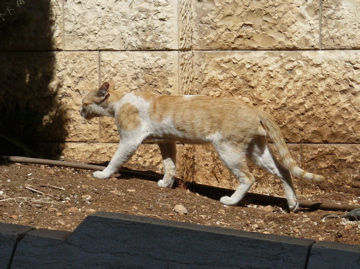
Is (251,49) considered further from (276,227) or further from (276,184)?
(276,227)

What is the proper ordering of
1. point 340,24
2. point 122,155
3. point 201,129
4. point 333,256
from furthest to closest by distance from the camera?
point 340,24 → point 122,155 → point 201,129 → point 333,256

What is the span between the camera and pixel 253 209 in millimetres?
6230

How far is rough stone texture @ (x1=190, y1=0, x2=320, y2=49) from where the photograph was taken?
699 cm

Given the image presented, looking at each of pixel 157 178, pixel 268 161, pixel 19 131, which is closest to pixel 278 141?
pixel 268 161

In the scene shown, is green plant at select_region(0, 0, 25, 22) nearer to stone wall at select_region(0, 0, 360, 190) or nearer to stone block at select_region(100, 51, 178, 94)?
stone wall at select_region(0, 0, 360, 190)

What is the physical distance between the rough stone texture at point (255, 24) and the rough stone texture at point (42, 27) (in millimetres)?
1659

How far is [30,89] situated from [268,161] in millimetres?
3171

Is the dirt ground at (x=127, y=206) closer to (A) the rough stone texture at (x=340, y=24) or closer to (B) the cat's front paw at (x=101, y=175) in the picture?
(B) the cat's front paw at (x=101, y=175)

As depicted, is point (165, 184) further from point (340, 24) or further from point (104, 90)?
point (340, 24)

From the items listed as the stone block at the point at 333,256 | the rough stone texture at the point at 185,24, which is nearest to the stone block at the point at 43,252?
the stone block at the point at 333,256

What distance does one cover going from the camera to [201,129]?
6180 mm

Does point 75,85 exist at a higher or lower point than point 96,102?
higher

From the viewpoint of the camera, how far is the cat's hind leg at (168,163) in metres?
6.60

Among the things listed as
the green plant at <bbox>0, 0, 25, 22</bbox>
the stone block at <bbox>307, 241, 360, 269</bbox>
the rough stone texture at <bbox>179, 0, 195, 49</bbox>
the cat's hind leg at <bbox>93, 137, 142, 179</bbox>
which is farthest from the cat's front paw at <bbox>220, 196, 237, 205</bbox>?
the green plant at <bbox>0, 0, 25, 22</bbox>
